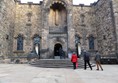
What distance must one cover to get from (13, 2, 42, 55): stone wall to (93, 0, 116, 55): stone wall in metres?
9.66

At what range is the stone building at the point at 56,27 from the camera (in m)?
20.5

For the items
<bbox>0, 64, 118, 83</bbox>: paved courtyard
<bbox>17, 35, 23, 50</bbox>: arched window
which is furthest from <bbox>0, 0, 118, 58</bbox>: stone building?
<bbox>0, 64, 118, 83</bbox>: paved courtyard

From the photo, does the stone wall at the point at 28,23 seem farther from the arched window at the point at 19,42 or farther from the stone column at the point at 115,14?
the stone column at the point at 115,14

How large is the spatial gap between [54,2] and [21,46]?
8781mm

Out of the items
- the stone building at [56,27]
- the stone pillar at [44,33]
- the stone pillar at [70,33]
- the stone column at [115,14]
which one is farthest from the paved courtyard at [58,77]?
the stone pillar at [70,33]

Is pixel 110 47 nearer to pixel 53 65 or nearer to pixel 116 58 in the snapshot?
pixel 116 58

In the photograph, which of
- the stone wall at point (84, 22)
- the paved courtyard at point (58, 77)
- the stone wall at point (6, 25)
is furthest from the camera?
the stone wall at point (84, 22)

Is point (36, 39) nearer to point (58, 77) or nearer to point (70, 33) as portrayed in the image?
point (70, 33)

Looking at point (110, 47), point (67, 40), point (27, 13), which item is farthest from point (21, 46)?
point (110, 47)

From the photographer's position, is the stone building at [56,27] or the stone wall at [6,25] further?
the stone building at [56,27]

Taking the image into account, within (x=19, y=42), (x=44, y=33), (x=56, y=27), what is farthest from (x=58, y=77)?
(x=19, y=42)

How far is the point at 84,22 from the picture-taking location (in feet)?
80.6

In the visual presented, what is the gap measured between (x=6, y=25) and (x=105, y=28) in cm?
1414

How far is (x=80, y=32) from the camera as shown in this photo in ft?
79.0
